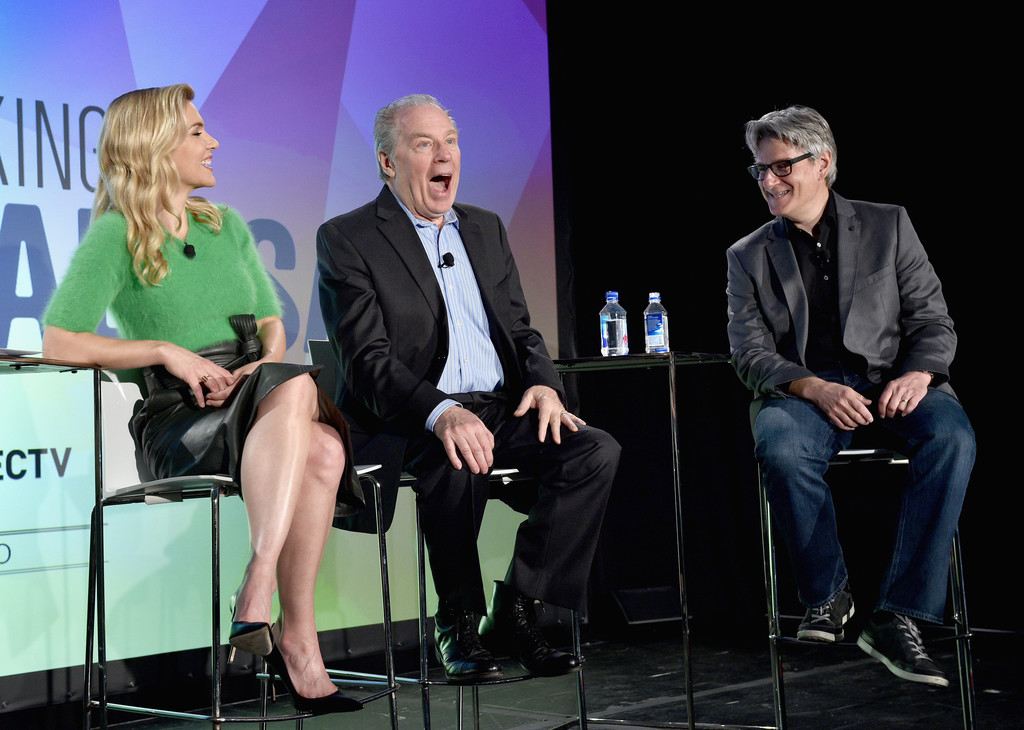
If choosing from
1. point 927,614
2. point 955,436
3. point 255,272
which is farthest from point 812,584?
point 255,272

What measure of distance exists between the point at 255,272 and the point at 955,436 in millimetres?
1735

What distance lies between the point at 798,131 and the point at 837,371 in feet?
2.17

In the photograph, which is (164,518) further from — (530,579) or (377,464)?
(530,579)

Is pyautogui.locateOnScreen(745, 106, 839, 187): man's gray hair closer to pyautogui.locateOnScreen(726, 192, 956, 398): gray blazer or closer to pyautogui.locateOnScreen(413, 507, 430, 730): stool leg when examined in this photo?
pyautogui.locateOnScreen(726, 192, 956, 398): gray blazer

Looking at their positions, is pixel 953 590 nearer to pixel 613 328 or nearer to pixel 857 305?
pixel 857 305

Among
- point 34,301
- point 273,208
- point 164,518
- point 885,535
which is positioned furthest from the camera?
point 885,535

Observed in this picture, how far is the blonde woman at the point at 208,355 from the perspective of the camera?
219 centimetres

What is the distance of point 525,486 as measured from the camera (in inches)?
107

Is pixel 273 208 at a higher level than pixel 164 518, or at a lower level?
higher

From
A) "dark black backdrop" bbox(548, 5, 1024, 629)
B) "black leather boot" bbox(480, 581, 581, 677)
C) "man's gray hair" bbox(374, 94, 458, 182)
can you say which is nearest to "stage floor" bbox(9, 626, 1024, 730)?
Result: "dark black backdrop" bbox(548, 5, 1024, 629)

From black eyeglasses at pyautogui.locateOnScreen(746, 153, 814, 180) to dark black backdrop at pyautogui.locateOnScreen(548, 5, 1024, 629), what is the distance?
1208 millimetres

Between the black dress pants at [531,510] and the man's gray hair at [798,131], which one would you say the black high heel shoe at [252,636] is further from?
the man's gray hair at [798,131]

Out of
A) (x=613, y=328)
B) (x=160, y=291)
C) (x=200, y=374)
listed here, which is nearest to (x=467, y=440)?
(x=200, y=374)

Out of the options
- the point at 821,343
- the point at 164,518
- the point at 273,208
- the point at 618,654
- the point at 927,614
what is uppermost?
the point at 273,208
